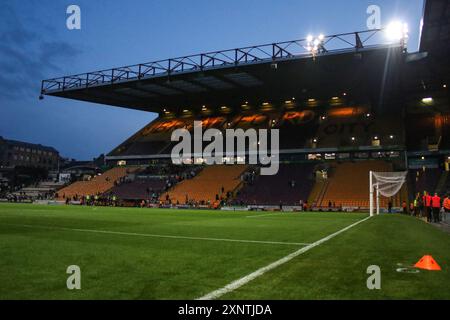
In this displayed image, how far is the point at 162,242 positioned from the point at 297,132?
4628 centimetres

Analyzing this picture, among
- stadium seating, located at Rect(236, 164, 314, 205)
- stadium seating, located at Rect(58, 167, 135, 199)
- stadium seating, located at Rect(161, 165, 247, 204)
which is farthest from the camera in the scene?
stadium seating, located at Rect(58, 167, 135, 199)

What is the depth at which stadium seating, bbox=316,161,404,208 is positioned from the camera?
133 ft

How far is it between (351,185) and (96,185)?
3620 cm

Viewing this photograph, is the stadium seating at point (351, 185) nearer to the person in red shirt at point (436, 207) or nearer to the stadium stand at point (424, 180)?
the stadium stand at point (424, 180)

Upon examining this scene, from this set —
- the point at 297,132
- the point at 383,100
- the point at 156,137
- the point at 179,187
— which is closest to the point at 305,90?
the point at 297,132

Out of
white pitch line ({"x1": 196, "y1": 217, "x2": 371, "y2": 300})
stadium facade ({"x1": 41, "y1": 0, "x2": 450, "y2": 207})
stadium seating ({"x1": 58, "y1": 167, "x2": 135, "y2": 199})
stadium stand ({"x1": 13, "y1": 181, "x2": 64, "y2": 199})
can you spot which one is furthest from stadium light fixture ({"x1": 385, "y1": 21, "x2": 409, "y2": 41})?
stadium stand ({"x1": 13, "y1": 181, "x2": 64, "y2": 199})

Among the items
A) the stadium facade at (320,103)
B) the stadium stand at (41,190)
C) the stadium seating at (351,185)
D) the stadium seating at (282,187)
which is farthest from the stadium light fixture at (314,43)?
the stadium stand at (41,190)

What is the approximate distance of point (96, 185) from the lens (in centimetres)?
5941

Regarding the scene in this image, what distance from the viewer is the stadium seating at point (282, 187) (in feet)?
146

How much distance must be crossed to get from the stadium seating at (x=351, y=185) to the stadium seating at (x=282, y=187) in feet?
7.91

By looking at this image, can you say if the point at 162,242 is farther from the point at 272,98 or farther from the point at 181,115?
the point at 181,115

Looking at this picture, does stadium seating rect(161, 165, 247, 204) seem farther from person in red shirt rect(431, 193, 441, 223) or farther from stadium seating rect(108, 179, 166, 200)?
person in red shirt rect(431, 193, 441, 223)

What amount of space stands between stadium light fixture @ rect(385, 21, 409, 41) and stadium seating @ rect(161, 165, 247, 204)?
23.8m
